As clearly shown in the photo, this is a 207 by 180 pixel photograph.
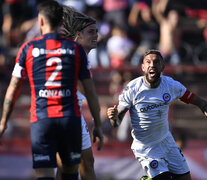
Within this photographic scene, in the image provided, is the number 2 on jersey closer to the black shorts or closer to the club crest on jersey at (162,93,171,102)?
the black shorts

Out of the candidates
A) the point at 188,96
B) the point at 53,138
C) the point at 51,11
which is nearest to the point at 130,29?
the point at 188,96

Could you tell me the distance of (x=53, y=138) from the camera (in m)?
4.21

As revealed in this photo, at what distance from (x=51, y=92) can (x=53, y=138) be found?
1.39ft

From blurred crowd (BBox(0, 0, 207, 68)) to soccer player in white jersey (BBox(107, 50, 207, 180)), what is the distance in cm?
505

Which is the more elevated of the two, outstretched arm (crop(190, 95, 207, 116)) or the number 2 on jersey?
the number 2 on jersey

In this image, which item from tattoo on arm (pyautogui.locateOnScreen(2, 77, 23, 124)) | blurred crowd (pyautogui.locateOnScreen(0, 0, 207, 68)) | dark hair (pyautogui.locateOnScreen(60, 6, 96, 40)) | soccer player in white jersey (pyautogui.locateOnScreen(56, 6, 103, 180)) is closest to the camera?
tattoo on arm (pyautogui.locateOnScreen(2, 77, 23, 124))

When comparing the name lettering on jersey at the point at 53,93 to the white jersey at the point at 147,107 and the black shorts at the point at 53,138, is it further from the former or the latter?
the white jersey at the point at 147,107

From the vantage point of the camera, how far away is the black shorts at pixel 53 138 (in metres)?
4.18

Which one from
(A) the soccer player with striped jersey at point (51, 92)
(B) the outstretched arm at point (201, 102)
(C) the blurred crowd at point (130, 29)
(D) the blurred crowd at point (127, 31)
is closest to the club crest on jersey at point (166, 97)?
(B) the outstretched arm at point (201, 102)

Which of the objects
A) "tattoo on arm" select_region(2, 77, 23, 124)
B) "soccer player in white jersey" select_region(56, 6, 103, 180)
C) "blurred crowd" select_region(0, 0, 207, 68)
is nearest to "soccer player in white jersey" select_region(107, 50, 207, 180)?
"soccer player in white jersey" select_region(56, 6, 103, 180)

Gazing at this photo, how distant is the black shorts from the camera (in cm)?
418

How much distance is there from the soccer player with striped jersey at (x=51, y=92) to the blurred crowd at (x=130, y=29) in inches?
247

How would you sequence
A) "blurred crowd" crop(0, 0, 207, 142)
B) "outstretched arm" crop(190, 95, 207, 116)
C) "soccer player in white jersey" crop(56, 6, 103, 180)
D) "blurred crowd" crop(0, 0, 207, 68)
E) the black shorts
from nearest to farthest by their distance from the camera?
the black shorts → "soccer player in white jersey" crop(56, 6, 103, 180) → "outstretched arm" crop(190, 95, 207, 116) → "blurred crowd" crop(0, 0, 207, 142) → "blurred crowd" crop(0, 0, 207, 68)

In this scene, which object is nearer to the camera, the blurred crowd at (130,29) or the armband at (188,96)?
the armband at (188,96)
